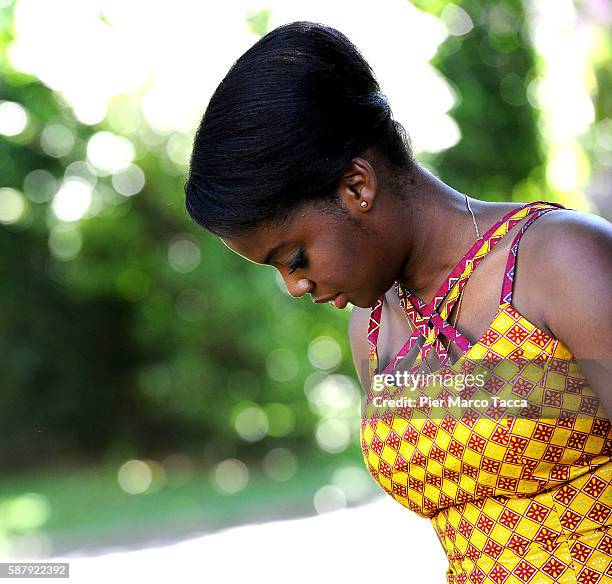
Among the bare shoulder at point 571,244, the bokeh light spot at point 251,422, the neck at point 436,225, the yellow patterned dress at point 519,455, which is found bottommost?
the bokeh light spot at point 251,422

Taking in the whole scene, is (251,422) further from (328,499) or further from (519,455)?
(519,455)

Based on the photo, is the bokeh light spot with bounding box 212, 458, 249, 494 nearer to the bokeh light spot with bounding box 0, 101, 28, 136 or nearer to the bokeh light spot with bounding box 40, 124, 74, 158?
the bokeh light spot with bounding box 40, 124, 74, 158

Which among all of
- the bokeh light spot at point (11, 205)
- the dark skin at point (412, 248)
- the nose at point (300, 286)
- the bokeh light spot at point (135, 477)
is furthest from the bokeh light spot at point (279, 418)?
the nose at point (300, 286)

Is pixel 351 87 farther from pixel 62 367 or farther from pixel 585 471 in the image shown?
pixel 62 367

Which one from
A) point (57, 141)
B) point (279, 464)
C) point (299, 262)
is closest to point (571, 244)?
point (299, 262)

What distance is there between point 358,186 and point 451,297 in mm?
291

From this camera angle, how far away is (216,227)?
1.86 meters

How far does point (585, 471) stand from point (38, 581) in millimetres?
2774

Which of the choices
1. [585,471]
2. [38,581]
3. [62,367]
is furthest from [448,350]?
[62,367]

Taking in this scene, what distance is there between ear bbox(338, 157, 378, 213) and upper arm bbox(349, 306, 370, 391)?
0.47 meters

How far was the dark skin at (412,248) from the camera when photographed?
64.1 inches

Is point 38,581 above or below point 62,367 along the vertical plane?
above

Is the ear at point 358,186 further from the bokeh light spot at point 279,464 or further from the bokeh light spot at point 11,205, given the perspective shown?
the bokeh light spot at point 279,464

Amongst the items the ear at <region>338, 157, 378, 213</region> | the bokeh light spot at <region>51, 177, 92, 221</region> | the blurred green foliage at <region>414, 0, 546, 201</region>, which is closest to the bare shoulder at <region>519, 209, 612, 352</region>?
the ear at <region>338, 157, 378, 213</region>
